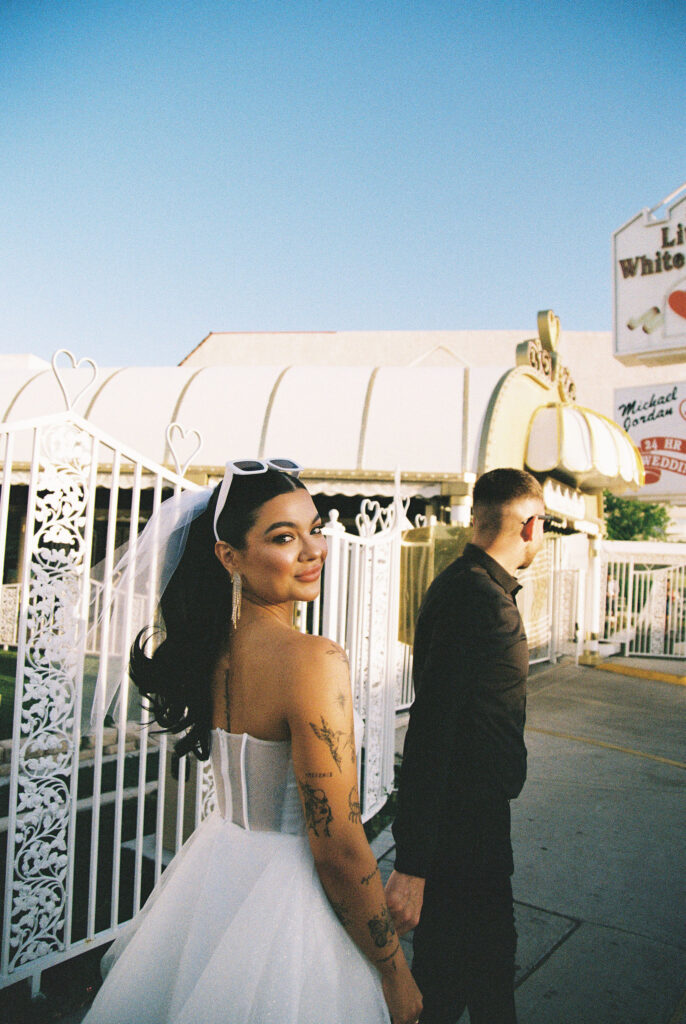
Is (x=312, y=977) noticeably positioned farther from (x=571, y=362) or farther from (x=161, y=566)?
(x=571, y=362)

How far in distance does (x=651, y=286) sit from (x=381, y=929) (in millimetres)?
10572

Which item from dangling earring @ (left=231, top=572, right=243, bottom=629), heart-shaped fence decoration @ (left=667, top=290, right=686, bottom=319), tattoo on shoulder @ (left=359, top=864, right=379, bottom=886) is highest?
heart-shaped fence decoration @ (left=667, top=290, right=686, bottom=319)

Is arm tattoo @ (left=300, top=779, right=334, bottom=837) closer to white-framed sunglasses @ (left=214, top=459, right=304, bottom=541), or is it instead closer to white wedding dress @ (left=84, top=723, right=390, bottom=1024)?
white wedding dress @ (left=84, top=723, right=390, bottom=1024)

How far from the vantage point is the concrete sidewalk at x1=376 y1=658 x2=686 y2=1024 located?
2.91 meters

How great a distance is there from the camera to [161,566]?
194 cm

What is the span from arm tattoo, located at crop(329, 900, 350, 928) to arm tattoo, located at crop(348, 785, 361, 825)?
0.56 feet

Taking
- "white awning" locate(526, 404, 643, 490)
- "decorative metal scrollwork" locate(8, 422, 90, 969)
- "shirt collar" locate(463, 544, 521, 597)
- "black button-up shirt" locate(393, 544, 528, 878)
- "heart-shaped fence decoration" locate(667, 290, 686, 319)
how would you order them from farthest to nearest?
"heart-shaped fence decoration" locate(667, 290, 686, 319)
"white awning" locate(526, 404, 643, 490)
"decorative metal scrollwork" locate(8, 422, 90, 969)
"shirt collar" locate(463, 544, 521, 597)
"black button-up shirt" locate(393, 544, 528, 878)

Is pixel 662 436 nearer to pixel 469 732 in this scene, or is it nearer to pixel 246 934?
pixel 469 732

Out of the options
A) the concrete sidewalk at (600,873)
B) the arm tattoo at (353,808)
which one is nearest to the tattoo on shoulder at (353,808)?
the arm tattoo at (353,808)

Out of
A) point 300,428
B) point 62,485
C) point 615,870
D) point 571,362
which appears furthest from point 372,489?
point 571,362

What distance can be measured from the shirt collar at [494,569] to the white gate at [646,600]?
42.4ft

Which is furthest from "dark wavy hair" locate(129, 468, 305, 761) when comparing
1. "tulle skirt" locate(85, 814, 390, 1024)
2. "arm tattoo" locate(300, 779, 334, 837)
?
"arm tattoo" locate(300, 779, 334, 837)

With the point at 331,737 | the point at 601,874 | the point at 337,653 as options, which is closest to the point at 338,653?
the point at 337,653

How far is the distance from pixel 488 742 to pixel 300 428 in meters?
7.36
